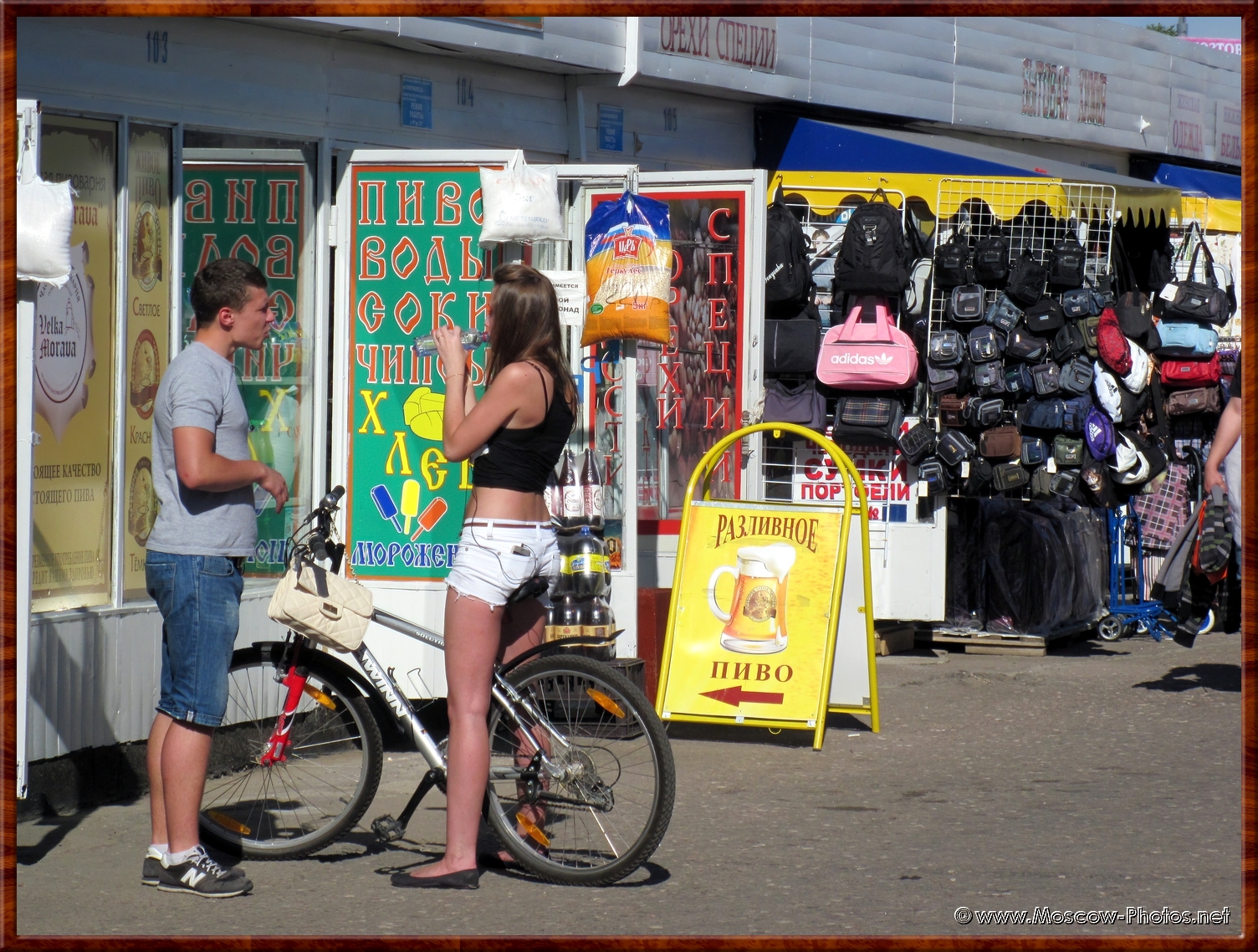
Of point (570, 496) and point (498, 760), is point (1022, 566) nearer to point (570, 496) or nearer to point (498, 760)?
point (570, 496)

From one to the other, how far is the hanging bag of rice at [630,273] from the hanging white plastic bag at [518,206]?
0.48m

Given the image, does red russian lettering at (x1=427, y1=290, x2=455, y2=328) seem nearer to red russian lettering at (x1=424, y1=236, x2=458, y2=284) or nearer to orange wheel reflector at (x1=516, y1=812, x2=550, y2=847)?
red russian lettering at (x1=424, y1=236, x2=458, y2=284)

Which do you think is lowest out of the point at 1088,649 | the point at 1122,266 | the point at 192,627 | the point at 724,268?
the point at 1088,649

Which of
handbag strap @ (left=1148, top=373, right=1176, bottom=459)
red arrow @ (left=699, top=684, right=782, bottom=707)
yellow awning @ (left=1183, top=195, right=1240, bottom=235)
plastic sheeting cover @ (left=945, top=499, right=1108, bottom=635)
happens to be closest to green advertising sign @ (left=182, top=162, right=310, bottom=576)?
red arrow @ (left=699, top=684, right=782, bottom=707)

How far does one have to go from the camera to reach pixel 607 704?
5035 mm

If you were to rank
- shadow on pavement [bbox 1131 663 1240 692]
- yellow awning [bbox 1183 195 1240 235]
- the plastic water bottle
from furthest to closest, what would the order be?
1. yellow awning [bbox 1183 195 1240 235]
2. shadow on pavement [bbox 1131 663 1240 692]
3. the plastic water bottle

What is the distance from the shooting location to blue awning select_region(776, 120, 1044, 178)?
10383 millimetres

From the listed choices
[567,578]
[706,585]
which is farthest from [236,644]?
[706,585]

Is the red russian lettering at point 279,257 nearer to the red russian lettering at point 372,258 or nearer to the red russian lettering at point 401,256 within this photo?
the red russian lettering at point 372,258

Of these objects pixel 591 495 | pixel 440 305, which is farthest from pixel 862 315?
pixel 440 305

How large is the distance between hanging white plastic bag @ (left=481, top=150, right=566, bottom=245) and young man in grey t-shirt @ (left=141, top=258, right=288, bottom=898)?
2.08m

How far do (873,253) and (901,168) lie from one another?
96 centimetres

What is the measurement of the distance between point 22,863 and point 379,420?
275 cm

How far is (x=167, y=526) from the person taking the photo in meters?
4.92
